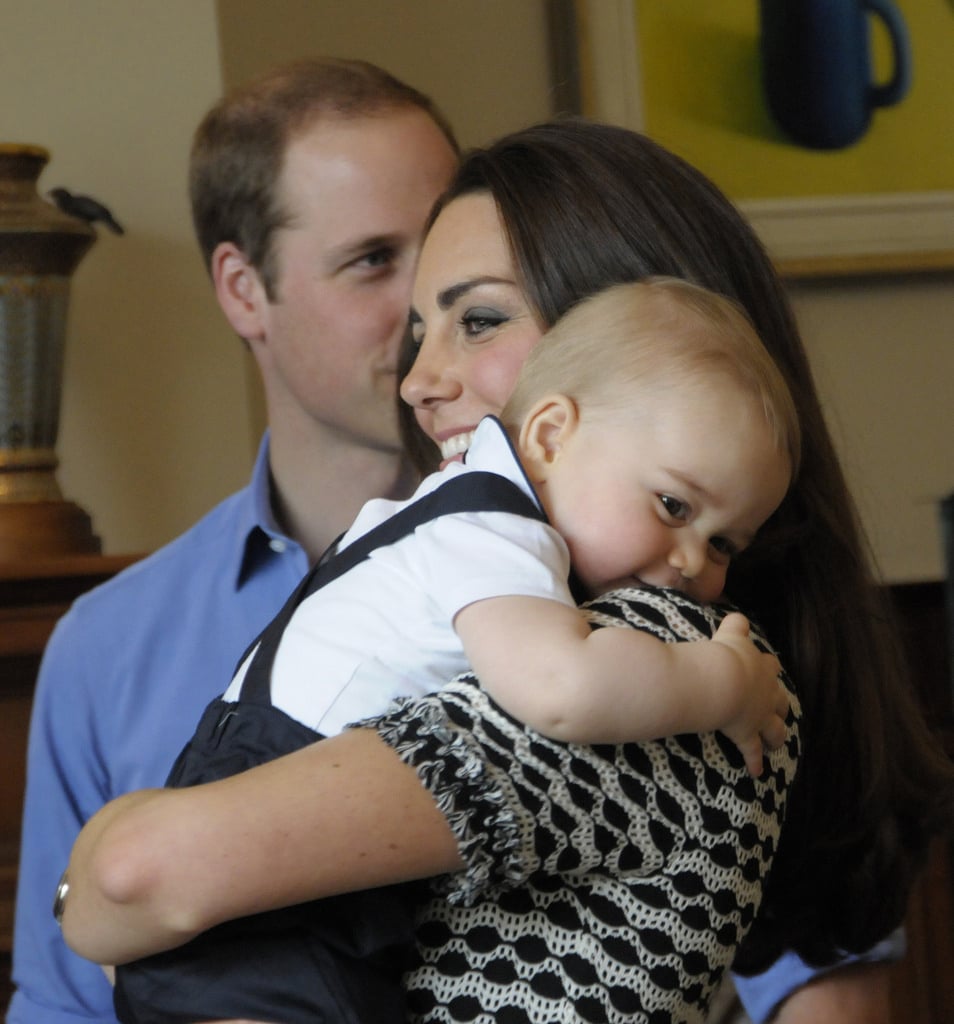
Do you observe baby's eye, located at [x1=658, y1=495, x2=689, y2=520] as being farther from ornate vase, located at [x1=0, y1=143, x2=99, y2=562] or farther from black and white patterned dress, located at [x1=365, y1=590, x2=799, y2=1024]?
ornate vase, located at [x1=0, y1=143, x2=99, y2=562]

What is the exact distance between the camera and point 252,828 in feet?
3.01

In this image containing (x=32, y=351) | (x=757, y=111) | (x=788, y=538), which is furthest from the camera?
(x=757, y=111)

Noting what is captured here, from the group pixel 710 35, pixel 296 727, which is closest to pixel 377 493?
pixel 296 727

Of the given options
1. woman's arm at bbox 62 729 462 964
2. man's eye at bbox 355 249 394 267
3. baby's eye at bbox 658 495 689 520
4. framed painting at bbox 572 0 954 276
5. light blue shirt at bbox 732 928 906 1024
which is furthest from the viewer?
framed painting at bbox 572 0 954 276

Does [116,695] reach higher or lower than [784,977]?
higher

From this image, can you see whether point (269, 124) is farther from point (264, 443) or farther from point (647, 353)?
point (647, 353)

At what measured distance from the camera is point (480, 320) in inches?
54.4

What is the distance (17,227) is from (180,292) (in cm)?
39

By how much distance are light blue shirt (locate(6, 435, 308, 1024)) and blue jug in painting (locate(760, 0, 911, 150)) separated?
1.78 meters

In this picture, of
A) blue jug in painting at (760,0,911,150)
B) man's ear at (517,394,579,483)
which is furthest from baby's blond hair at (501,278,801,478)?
blue jug in painting at (760,0,911,150)

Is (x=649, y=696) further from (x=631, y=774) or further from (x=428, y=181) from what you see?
(x=428, y=181)

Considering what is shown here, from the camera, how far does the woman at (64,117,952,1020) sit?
926 mm

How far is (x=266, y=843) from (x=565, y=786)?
206 millimetres

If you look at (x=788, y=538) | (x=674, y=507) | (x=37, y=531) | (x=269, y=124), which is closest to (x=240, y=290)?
(x=269, y=124)
